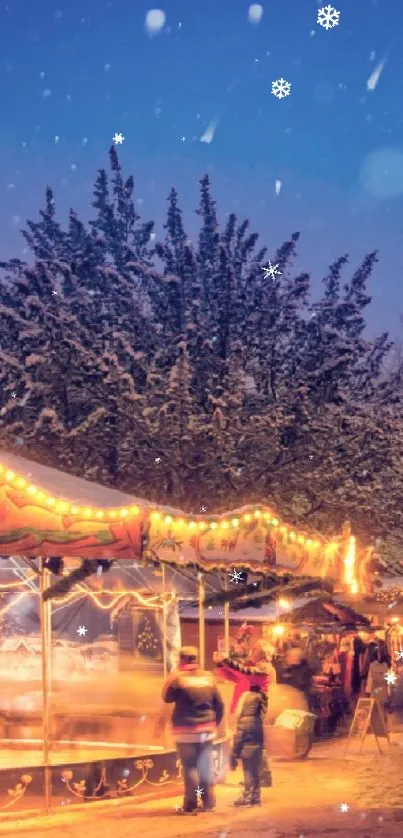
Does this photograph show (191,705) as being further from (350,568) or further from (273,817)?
(350,568)

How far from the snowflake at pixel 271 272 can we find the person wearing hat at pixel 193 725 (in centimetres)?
2037

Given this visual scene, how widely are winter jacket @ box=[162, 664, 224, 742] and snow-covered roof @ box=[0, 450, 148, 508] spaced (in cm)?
188

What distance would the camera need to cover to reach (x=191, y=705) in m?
11.5

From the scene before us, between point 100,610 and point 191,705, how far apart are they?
→ 1090 cm

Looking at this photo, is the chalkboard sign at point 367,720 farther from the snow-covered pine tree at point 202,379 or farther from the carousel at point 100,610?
the snow-covered pine tree at point 202,379

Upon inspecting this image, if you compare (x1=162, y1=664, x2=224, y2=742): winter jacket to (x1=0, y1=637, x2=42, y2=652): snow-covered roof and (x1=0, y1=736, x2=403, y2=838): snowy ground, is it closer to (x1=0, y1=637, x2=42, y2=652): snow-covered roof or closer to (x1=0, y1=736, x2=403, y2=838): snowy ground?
(x1=0, y1=736, x2=403, y2=838): snowy ground

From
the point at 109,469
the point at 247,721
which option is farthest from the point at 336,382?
the point at 247,721

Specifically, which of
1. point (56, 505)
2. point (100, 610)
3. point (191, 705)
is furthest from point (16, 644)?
point (56, 505)

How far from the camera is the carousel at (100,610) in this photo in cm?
1052

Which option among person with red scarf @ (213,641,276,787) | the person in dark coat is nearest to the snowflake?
person with red scarf @ (213,641,276,787)

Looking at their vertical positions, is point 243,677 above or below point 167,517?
below

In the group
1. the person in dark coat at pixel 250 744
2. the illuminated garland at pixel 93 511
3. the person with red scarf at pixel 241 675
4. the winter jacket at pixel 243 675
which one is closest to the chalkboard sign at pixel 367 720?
the person with red scarf at pixel 241 675

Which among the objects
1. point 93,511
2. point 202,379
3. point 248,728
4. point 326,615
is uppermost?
point 202,379

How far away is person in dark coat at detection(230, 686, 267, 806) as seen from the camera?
39.6ft
